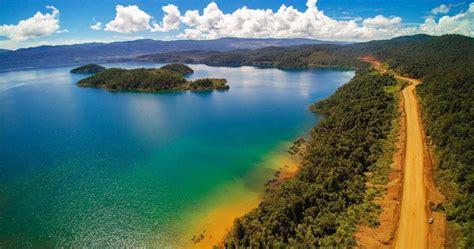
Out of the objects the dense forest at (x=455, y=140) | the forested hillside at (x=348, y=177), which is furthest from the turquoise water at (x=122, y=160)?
the dense forest at (x=455, y=140)

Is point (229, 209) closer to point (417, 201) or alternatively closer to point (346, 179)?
point (346, 179)

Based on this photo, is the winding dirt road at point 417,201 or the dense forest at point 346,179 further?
the dense forest at point 346,179

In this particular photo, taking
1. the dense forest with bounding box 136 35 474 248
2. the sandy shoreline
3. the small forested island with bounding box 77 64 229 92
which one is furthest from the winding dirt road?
the small forested island with bounding box 77 64 229 92

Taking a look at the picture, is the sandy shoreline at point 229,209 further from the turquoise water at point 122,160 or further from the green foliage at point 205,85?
the green foliage at point 205,85

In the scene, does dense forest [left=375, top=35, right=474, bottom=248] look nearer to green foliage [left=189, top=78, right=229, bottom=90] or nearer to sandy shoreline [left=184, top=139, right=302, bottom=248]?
sandy shoreline [left=184, top=139, right=302, bottom=248]

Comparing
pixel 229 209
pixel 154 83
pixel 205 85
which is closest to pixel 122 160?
pixel 229 209

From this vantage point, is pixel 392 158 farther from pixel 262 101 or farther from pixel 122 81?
pixel 122 81

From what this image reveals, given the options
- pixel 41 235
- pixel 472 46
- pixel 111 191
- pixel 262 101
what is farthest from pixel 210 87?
pixel 472 46
